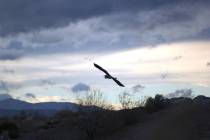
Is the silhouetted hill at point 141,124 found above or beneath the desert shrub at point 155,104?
beneath

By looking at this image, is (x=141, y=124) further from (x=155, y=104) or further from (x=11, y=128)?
(x=11, y=128)

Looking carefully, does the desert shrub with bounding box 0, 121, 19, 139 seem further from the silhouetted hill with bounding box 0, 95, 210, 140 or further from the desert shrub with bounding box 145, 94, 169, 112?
the desert shrub with bounding box 145, 94, 169, 112

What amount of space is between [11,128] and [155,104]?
14808 mm

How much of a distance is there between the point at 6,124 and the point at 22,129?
7.27 feet

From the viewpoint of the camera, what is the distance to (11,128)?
64.2 metres

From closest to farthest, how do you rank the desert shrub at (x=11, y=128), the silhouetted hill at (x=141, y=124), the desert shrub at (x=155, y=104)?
1. the silhouetted hill at (x=141, y=124)
2. the desert shrub at (x=155, y=104)
3. the desert shrub at (x=11, y=128)

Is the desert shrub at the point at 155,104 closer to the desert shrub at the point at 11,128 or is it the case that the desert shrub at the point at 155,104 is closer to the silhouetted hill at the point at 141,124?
the silhouetted hill at the point at 141,124

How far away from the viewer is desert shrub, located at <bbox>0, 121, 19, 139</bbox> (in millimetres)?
60138

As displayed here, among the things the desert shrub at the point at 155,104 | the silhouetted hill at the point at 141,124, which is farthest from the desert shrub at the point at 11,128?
the desert shrub at the point at 155,104

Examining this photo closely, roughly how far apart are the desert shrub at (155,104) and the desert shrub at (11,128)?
12.1 metres

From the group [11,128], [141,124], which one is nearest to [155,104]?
[141,124]

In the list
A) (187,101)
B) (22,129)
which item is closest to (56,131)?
(22,129)

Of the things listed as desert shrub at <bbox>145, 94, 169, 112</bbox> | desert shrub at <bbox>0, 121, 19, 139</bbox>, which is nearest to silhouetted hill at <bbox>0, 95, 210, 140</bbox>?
desert shrub at <bbox>145, 94, 169, 112</bbox>

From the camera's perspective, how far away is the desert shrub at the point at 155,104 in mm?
58375
